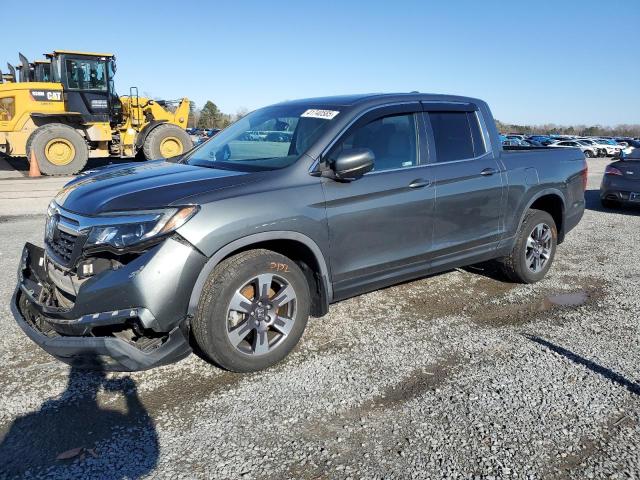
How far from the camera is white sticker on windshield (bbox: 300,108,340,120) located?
153 inches

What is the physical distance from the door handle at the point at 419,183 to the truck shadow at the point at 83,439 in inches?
97.3

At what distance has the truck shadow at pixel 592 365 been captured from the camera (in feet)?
10.9

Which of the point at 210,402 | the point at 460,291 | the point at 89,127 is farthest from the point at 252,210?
the point at 89,127

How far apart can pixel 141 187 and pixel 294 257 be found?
1.13m

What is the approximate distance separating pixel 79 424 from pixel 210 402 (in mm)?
714

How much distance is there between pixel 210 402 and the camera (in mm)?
3070

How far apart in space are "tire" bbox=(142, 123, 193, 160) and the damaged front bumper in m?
14.3

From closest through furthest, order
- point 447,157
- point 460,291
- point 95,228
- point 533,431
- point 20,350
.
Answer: point 533,431
point 95,228
point 20,350
point 447,157
point 460,291

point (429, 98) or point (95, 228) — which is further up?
point (429, 98)

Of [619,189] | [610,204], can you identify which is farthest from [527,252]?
[610,204]

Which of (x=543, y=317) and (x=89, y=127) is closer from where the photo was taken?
(x=543, y=317)

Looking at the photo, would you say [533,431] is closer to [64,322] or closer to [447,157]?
[447,157]

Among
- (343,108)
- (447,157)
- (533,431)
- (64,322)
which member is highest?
(343,108)

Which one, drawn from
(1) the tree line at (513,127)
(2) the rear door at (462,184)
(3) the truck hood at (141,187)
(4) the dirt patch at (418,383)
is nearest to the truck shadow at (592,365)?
(4) the dirt patch at (418,383)
